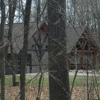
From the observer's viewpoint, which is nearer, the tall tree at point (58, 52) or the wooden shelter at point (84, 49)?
the wooden shelter at point (84, 49)

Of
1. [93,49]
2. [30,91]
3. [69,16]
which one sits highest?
[69,16]

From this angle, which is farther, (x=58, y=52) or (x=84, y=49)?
(x=58, y=52)

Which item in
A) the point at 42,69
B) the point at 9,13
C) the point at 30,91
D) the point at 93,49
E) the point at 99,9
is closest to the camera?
the point at 42,69

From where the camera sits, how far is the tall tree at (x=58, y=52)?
6.58 m

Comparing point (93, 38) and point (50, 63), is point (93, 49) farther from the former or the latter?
point (50, 63)

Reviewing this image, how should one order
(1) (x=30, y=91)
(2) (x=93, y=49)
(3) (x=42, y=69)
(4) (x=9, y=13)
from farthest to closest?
(1) (x=30, y=91) → (4) (x=9, y=13) → (2) (x=93, y=49) → (3) (x=42, y=69)

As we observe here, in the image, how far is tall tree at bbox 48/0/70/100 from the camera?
21.6 feet

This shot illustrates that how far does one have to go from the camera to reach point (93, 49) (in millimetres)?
6711

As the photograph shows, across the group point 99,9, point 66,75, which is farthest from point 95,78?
point 99,9

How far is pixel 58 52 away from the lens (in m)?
6.63

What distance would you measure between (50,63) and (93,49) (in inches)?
41.8

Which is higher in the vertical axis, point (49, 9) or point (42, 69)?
point (49, 9)

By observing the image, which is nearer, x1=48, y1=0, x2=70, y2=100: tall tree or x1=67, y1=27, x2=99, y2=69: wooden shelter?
x1=67, y1=27, x2=99, y2=69: wooden shelter

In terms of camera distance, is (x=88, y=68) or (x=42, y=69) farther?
(x=88, y=68)
